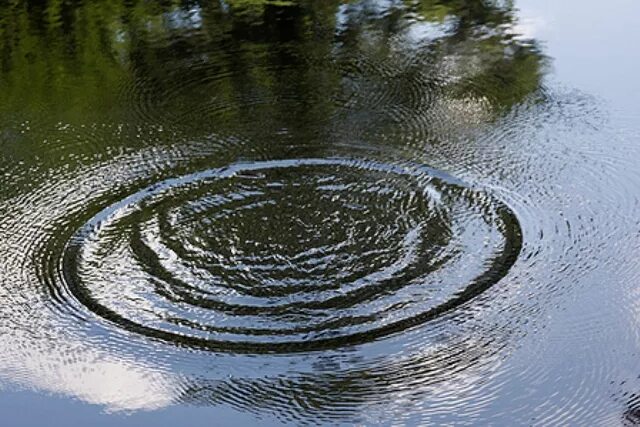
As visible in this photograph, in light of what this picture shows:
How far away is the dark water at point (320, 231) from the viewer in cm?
264

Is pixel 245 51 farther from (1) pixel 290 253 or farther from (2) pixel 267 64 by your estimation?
(1) pixel 290 253

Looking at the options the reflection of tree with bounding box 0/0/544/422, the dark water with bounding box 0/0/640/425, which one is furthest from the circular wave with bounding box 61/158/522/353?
the reflection of tree with bounding box 0/0/544/422

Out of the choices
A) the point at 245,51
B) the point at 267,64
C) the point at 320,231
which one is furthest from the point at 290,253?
the point at 245,51

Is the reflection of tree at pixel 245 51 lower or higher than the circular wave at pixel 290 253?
lower

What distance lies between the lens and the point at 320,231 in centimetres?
335

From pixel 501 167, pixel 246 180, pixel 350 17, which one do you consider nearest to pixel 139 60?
pixel 350 17

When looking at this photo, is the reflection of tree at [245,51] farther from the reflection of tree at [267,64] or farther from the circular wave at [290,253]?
the circular wave at [290,253]

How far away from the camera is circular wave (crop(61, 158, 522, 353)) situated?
9.51ft

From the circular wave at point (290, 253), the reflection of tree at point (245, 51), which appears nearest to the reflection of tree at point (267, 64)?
the reflection of tree at point (245, 51)

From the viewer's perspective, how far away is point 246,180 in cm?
370

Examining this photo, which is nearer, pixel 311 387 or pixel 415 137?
pixel 311 387

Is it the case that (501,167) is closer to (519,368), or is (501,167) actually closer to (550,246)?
(550,246)

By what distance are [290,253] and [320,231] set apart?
6.2 inches

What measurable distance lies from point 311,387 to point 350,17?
3.07 m
